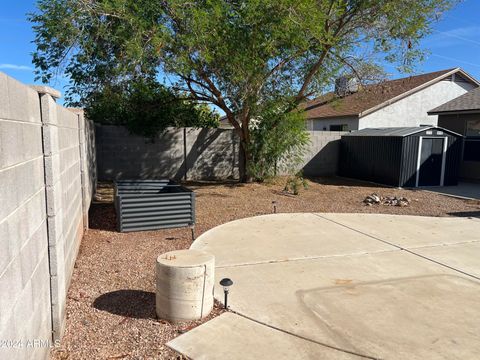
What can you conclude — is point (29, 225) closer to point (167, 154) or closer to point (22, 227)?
point (22, 227)

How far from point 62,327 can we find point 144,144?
435 inches

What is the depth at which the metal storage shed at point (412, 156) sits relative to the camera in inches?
536

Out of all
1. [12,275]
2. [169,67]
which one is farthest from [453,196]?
[12,275]

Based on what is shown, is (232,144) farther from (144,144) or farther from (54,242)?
(54,242)

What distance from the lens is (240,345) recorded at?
3422mm

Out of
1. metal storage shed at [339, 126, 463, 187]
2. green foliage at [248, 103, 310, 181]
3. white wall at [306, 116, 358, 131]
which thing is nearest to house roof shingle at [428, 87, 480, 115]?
metal storage shed at [339, 126, 463, 187]

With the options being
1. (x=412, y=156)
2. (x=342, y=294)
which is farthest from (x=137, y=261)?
(x=412, y=156)

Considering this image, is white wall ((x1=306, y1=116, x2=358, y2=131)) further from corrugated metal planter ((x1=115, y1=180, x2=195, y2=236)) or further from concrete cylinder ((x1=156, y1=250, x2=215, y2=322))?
concrete cylinder ((x1=156, y1=250, x2=215, y2=322))

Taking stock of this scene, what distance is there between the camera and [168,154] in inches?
564

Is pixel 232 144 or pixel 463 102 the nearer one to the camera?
pixel 232 144

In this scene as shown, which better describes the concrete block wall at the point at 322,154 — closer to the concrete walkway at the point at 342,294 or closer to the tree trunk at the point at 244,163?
the tree trunk at the point at 244,163

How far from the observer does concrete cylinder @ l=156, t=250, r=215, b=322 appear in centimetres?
379

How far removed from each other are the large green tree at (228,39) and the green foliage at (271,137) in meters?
0.43

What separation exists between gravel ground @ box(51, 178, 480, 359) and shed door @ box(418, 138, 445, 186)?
1.68m
